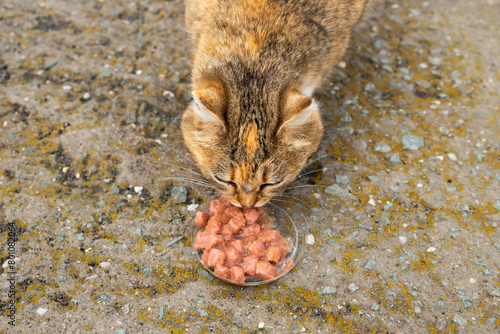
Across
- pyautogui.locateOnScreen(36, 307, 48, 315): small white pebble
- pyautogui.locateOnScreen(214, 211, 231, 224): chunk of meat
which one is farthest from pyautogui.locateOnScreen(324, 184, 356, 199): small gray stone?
pyautogui.locateOnScreen(36, 307, 48, 315): small white pebble

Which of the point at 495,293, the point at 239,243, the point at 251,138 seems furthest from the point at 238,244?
the point at 495,293

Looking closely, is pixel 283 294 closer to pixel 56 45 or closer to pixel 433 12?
pixel 56 45

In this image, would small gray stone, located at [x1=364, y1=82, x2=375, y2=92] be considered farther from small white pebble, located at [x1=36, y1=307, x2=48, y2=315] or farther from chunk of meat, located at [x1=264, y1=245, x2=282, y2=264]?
small white pebble, located at [x1=36, y1=307, x2=48, y2=315]

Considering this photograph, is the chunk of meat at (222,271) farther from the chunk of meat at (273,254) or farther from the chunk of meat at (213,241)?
the chunk of meat at (273,254)

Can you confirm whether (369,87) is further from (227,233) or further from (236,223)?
(227,233)

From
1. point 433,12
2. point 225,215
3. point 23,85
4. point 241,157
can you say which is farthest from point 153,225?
point 433,12

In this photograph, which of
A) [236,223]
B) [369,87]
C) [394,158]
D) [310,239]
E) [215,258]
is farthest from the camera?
[369,87]

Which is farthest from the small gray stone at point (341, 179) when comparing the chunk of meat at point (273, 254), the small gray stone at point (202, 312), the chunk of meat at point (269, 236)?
the small gray stone at point (202, 312)
